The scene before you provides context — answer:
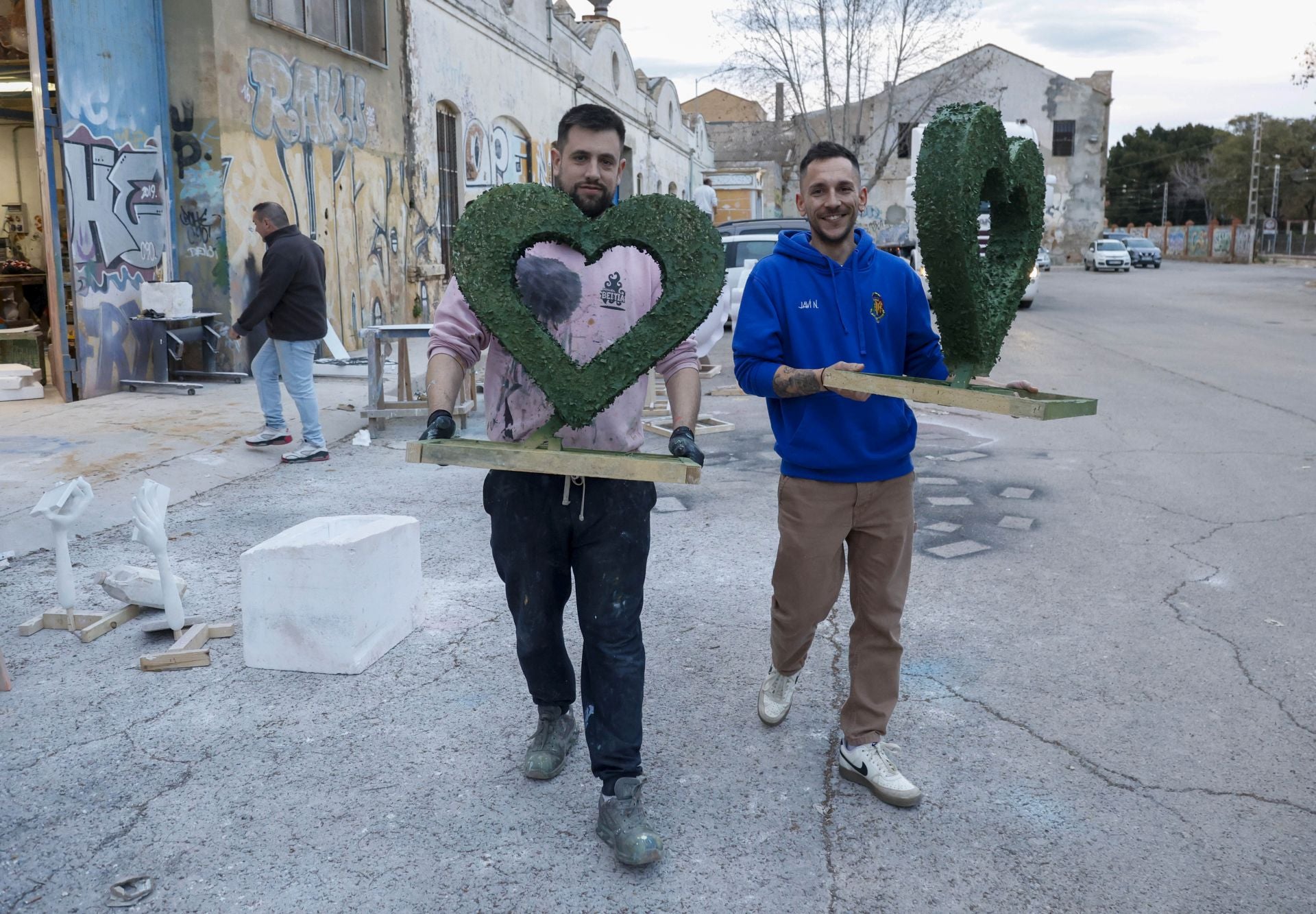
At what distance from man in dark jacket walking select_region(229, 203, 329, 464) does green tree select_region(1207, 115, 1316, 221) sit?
209ft

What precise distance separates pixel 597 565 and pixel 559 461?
0.46 metres

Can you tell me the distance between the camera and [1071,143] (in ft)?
168

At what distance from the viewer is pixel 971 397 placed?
270cm

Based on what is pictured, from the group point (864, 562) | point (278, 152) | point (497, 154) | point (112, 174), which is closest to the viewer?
point (864, 562)

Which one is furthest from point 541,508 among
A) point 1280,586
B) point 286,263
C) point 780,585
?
point 286,263

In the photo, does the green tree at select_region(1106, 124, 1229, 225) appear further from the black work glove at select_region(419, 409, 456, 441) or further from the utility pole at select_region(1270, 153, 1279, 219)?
the black work glove at select_region(419, 409, 456, 441)

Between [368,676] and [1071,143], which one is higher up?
[1071,143]

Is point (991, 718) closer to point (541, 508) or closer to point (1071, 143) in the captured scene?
point (541, 508)

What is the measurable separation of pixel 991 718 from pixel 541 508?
6.10 feet

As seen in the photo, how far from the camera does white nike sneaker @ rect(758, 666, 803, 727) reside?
3574mm

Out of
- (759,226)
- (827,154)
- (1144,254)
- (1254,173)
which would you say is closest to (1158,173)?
(1254,173)

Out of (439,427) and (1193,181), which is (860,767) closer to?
(439,427)

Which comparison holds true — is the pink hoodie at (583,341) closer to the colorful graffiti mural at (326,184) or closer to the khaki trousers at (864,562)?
the khaki trousers at (864,562)

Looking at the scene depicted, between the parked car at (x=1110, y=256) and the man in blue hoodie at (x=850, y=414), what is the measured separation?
43898mm
